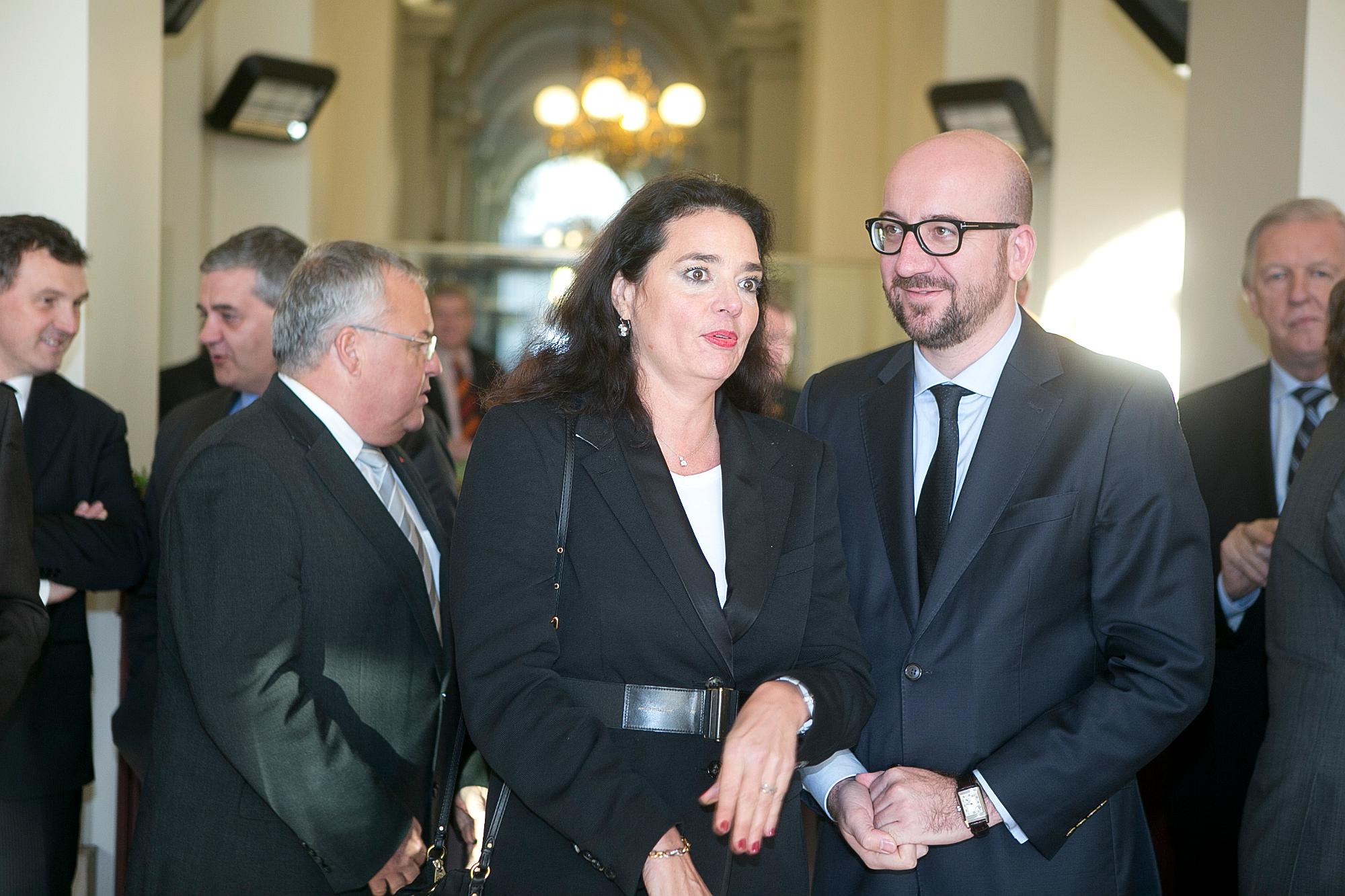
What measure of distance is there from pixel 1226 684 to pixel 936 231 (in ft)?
5.83

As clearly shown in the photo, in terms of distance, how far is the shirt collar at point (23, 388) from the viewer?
3.35 metres

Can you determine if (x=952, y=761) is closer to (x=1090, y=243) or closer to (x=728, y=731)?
(x=728, y=731)

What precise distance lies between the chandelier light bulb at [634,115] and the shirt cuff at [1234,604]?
10.9 metres

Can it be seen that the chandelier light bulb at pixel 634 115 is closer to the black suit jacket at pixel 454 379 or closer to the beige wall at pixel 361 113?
the beige wall at pixel 361 113

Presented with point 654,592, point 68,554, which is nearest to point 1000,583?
point 654,592

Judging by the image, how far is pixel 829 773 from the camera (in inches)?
93.5

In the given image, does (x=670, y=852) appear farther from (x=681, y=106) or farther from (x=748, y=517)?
(x=681, y=106)

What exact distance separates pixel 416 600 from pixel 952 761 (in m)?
1.07

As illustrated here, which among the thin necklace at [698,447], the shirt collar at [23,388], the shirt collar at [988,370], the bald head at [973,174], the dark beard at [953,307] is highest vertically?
the bald head at [973,174]

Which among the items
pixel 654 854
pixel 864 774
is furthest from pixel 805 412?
pixel 654 854

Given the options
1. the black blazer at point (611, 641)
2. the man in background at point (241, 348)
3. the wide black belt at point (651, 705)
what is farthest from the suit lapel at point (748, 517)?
the man in background at point (241, 348)

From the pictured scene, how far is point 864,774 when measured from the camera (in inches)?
92.6

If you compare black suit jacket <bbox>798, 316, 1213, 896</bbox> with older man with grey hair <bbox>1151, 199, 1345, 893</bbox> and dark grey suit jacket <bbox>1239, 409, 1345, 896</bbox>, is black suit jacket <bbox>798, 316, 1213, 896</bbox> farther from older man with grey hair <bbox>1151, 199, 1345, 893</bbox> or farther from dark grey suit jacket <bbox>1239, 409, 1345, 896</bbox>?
older man with grey hair <bbox>1151, 199, 1345, 893</bbox>

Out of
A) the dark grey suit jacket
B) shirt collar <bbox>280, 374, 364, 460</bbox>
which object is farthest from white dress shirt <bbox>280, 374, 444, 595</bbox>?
the dark grey suit jacket
